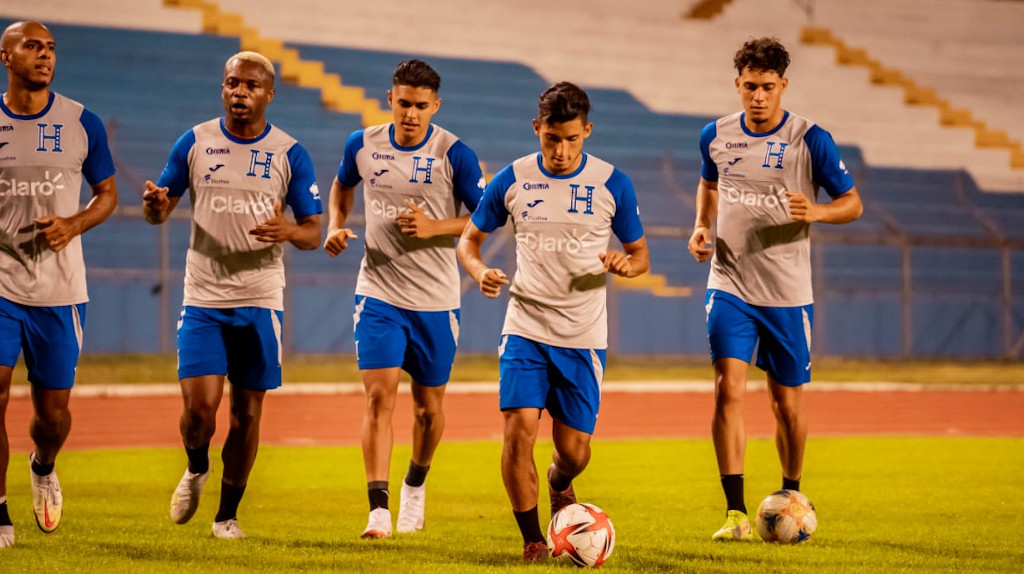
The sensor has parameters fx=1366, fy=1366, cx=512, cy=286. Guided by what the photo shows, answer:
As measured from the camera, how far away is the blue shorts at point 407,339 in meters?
8.05

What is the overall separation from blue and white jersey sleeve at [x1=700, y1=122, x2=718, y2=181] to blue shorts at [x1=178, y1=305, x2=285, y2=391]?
A: 2732mm

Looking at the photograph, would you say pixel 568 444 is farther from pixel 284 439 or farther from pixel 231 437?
pixel 284 439

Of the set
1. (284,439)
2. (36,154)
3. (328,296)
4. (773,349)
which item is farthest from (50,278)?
(328,296)

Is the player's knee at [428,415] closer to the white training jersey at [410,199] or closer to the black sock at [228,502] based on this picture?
the white training jersey at [410,199]

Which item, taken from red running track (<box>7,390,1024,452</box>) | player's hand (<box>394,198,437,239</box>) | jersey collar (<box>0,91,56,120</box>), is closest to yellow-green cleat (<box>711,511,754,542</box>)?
player's hand (<box>394,198,437,239</box>)

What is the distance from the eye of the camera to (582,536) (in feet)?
21.4

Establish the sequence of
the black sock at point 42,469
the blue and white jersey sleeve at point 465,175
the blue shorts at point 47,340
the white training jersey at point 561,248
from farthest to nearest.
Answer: the blue and white jersey sleeve at point 465,175 < the black sock at point 42,469 < the blue shorts at point 47,340 < the white training jersey at point 561,248

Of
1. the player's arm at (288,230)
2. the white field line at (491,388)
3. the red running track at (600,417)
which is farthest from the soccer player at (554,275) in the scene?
the white field line at (491,388)

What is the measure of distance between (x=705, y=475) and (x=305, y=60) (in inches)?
804

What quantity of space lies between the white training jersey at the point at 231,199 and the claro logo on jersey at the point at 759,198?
2448 mm

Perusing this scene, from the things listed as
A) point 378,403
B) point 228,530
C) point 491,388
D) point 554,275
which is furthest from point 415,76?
point 491,388

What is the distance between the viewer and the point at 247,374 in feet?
25.3

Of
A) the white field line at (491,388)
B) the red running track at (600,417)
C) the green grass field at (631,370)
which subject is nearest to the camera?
the red running track at (600,417)

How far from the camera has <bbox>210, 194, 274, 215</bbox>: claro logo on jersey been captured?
24.8ft
